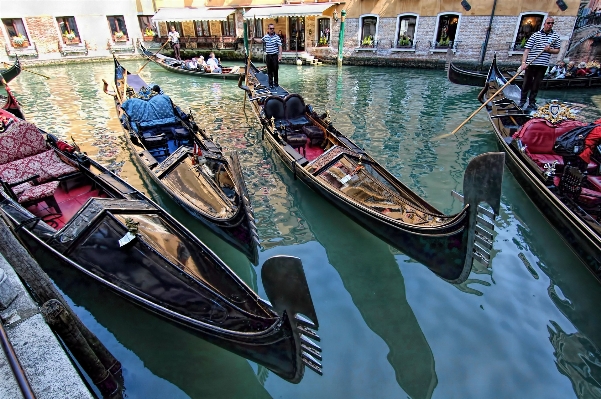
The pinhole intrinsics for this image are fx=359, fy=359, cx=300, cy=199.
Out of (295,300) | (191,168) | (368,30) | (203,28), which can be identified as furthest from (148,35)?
(295,300)

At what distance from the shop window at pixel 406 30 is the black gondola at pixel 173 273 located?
12488mm

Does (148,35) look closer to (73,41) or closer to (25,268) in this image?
(73,41)

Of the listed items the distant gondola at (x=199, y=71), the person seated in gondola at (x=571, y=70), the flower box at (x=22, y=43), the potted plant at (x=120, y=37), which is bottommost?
the distant gondola at (x=199, y=71)

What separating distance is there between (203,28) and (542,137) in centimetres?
1656

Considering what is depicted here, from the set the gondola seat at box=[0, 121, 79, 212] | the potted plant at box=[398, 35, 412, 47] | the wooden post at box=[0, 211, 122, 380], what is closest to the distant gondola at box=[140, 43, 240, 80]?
the potted plant at box=[398, 35, 412, 47]

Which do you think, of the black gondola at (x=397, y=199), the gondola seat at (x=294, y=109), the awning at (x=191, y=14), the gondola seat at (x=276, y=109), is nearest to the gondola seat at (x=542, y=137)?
the black gondola at (x=397, y=199)

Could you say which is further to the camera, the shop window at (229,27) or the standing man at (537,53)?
the shop window at (229,27)

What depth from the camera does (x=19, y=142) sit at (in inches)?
143

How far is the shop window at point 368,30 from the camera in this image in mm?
13373

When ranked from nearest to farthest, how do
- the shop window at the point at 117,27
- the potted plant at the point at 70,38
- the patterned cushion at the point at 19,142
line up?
the patterned cushion at the point at 19,142, the potted plant at the point at 70,38, the shop window at the point at 117,27

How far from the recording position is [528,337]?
238 cm

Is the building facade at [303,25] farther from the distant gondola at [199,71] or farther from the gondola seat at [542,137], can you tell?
the gondola seat at [542,137]

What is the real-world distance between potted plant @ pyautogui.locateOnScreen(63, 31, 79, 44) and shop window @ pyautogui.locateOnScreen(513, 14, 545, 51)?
17.2m

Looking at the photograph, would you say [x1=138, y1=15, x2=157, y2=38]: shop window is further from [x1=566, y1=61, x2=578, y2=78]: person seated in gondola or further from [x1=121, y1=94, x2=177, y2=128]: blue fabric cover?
[x1=566, y1=61, x2=578, y2=78]: person seated in gondola
